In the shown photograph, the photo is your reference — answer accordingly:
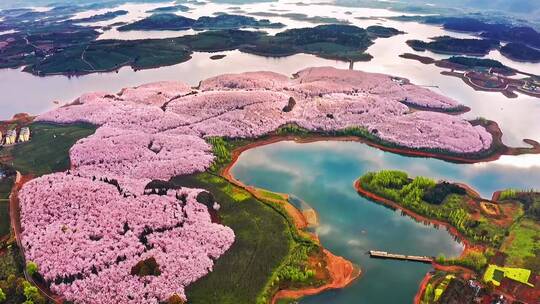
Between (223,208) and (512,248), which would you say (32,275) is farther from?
(512,248)

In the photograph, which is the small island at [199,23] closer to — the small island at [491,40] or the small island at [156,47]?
the small island at [156,47]

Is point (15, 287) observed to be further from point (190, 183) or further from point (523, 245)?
point (523, 245)

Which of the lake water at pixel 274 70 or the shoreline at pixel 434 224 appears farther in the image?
the lake water at pixel 274 70

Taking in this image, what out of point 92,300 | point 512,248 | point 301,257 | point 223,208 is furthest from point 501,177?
point 92,300

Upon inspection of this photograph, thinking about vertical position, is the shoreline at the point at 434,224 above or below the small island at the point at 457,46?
below

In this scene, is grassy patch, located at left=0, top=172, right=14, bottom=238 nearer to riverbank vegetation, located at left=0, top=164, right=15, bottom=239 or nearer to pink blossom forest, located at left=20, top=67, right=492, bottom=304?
riverbank vegetation, located at left=0, top=164, right=15, bottom=239

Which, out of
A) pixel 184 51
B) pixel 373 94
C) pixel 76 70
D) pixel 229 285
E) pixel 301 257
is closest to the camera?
pixel 229 285

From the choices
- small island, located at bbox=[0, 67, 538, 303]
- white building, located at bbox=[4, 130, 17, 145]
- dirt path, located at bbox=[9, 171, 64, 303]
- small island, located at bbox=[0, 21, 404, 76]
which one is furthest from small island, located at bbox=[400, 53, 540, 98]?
white building, located at bbox=[4, 130, 17, 145]

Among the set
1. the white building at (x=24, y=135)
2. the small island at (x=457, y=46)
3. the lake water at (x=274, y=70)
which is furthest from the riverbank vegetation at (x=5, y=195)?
the small island at (x=457, y=46)
